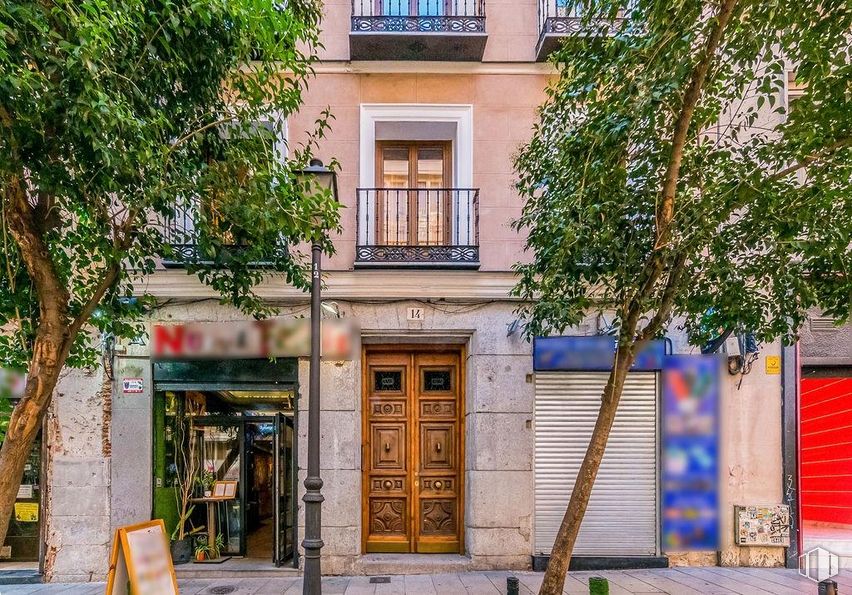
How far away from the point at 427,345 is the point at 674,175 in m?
4.54

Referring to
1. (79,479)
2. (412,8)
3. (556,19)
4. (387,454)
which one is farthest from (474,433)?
(412,8)

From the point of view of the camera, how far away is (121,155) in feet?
14.9

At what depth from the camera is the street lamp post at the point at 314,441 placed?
5320 millimetres

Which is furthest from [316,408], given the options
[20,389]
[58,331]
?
[20,389]

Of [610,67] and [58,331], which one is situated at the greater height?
[610,67]

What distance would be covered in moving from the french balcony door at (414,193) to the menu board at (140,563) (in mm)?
4912

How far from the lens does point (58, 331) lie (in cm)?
499

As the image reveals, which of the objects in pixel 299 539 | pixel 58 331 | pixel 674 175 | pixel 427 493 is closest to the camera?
pixel 58 331

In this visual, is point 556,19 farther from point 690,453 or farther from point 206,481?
point 206,481

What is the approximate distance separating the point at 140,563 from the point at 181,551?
2.90 meters

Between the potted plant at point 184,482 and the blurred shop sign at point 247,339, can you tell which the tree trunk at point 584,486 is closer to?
the blurred shop sign at point 247,339

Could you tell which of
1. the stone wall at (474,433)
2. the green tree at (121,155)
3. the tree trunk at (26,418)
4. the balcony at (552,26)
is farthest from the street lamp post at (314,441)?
the balcony at (552,26)

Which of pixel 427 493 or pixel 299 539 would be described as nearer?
pixel 299 539

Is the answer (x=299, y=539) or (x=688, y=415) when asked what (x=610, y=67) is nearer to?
(x=688, y=415)
